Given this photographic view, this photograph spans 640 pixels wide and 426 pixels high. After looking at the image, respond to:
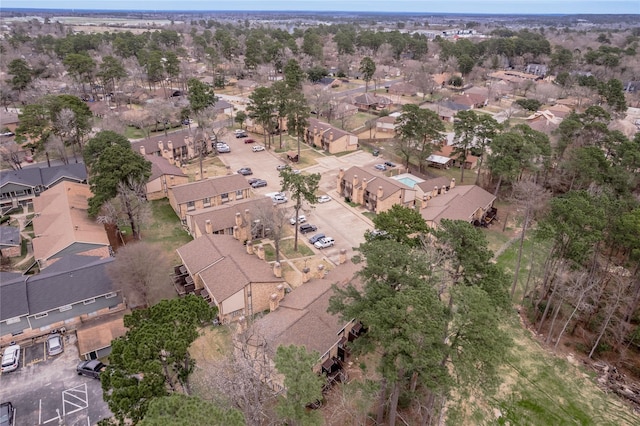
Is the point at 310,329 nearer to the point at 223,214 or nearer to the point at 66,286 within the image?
the point at 66,286

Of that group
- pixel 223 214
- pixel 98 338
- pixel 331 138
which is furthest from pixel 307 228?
pixel 331 138

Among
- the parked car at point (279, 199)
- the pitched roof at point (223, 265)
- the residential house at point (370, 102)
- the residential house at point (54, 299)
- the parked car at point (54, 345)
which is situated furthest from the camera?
the residential house at point (370, 102)

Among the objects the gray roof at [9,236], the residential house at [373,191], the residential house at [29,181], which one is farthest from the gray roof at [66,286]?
the residential house at [373,191]

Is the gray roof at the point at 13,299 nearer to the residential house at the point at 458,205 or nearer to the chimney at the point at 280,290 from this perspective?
the chimney at the point at 280,290

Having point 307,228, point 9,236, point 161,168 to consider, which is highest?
point 161,168

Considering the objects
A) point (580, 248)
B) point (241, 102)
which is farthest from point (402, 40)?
point (580, 248)
